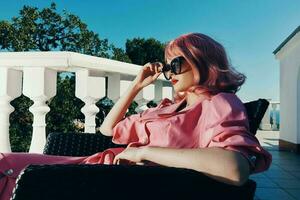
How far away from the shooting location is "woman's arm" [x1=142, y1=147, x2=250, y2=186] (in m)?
1.26

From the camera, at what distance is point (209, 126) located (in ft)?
5.07

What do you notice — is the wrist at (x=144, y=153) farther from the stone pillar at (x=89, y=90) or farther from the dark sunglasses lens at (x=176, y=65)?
the stone pillar at (x=89, y=90)

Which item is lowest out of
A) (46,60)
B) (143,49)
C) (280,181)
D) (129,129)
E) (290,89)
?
(280,181)

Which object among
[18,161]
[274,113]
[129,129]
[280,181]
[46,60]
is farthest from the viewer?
[274,113]

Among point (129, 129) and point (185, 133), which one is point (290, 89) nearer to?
point (129, 129)

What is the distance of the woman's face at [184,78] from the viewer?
180 cm

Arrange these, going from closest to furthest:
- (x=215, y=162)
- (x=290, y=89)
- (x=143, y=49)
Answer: (x=215, y=162) < (x=290, y=89) < (x=143, y=49)

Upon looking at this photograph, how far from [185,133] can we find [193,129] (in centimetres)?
4

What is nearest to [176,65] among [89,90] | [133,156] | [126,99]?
[133,156]

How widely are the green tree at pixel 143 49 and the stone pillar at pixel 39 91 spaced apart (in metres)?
20.0

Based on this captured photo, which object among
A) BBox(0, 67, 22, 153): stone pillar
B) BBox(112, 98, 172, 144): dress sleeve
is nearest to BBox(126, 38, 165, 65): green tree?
BBox(0, 67, 22, 153): stone pillar

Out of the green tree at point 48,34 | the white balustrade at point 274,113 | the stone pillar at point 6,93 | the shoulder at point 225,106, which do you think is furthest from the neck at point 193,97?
the white balustrade at point 274,113

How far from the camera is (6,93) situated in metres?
2.78

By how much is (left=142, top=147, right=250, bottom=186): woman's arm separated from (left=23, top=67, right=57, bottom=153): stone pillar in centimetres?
158
